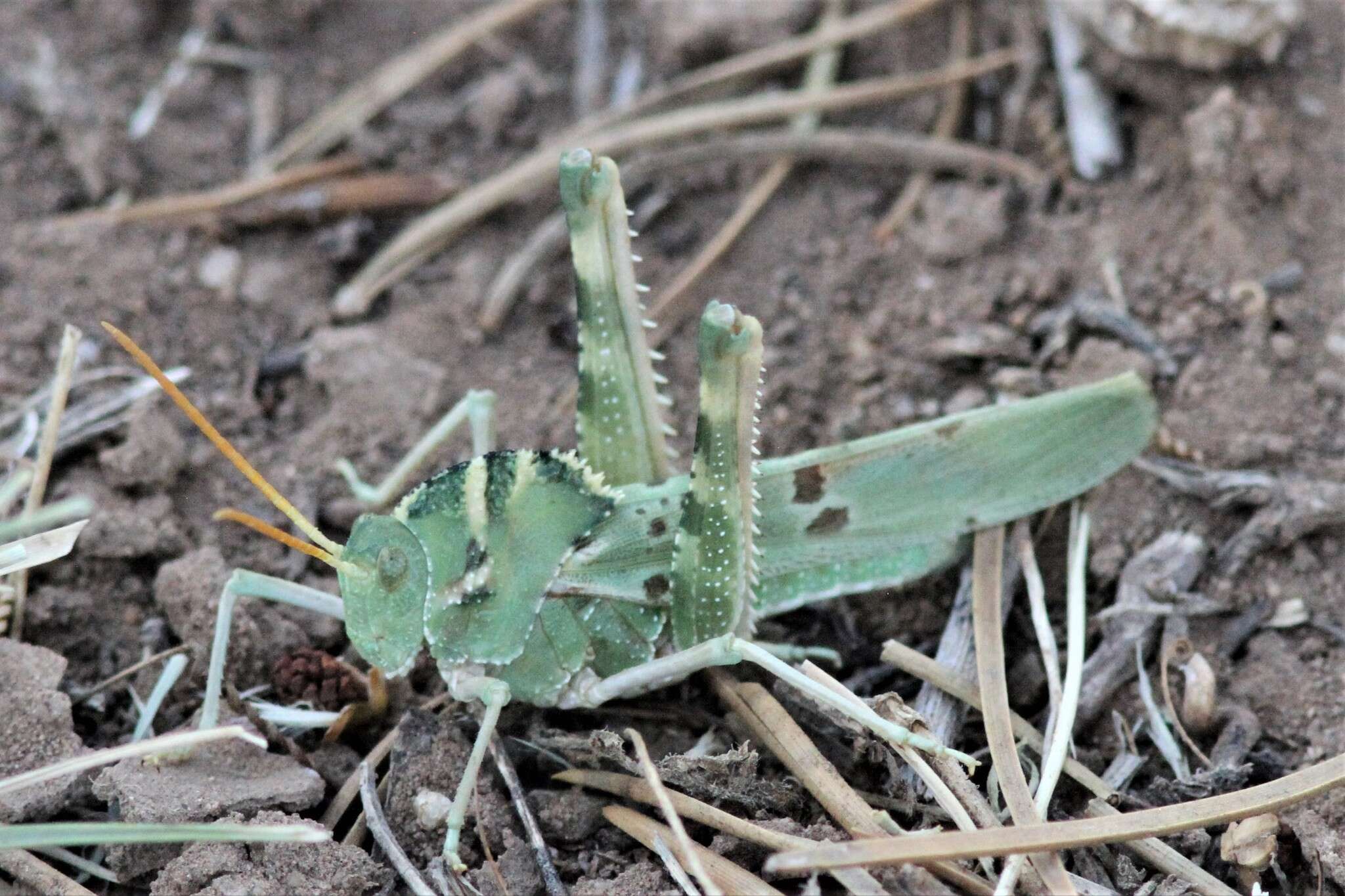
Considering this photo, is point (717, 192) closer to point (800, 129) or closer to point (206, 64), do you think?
point (800, 129)

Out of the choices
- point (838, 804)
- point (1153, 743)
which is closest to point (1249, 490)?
point (1153, 743)

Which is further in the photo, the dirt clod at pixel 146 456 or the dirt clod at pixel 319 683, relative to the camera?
the dirt clod at pixel 146 456

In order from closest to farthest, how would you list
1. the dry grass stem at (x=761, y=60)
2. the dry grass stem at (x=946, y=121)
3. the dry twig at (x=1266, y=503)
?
the dry twig at (x=1266, y=503)
the dry grass stem at (x=946, y=121)
the dry grass stem at (x=761, y=60)

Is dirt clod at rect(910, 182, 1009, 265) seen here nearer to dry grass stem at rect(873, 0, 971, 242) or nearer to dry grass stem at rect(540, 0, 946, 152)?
dry grass stem at rect(873, 0, 971, 242)

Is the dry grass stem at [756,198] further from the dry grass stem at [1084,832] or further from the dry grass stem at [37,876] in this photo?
the dry grass stem at [37,876]

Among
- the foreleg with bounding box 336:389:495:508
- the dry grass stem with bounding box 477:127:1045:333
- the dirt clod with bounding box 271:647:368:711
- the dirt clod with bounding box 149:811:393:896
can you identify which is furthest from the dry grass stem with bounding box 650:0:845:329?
the dirt clod with bounding box 149:811:393:896

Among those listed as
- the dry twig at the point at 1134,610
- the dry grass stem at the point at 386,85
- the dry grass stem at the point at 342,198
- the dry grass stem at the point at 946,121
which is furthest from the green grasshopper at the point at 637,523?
the dry grass stem at the point at 386,85
